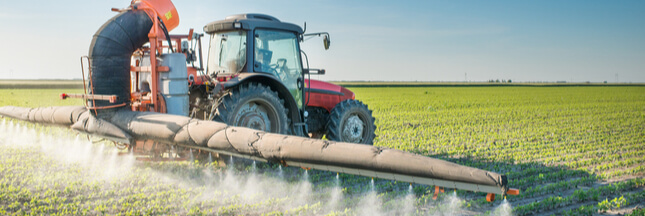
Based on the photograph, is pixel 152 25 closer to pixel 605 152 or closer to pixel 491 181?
pixel 491 181

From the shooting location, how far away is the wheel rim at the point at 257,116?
22.7 feet

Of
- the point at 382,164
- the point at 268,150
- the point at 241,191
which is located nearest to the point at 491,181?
the point at 382,164

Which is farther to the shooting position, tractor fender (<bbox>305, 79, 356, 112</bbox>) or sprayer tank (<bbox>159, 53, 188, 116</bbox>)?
tractor fender (<bbox>305, 79, 356, 112</bbox>)

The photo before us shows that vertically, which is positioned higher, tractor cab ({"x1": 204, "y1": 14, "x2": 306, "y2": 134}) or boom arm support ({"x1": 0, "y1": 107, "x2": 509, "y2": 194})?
tractor cab ({"x1": 204, "y1": 14, "x2": 306, "y2": 134})

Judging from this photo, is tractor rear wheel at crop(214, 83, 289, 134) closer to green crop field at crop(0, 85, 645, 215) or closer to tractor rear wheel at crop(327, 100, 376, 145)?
green crop field at crop(0, 85, 645, 215)

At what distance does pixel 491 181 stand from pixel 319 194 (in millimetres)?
2696

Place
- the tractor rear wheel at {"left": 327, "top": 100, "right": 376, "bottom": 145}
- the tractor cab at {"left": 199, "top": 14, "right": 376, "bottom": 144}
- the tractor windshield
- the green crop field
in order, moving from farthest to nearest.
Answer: the tractor rear wheel at {"left": 327, "top": 100, "right": 376, "bottom": 145}, the tractor windshield, the tractor cab at {"left": 199, "top": 14, "right": 376, "bottom": 144}, the green crop field

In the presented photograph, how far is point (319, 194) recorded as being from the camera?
6156 mm

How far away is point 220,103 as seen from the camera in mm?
6559

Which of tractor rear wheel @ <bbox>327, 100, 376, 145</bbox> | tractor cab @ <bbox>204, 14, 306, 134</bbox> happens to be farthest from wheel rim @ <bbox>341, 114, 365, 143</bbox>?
tractor cab @ <bbox>204, 14, 306, 134</bbox>

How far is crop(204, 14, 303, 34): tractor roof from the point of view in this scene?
7551mm

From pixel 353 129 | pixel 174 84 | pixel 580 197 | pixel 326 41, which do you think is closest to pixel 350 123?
pixel 353 129

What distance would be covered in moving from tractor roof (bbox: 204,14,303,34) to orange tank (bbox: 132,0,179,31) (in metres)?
0.77

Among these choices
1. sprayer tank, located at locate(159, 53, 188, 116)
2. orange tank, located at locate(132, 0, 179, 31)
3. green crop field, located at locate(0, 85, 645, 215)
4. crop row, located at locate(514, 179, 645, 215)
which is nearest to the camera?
green crop field, located at locate(0, 85, 645, 215)
